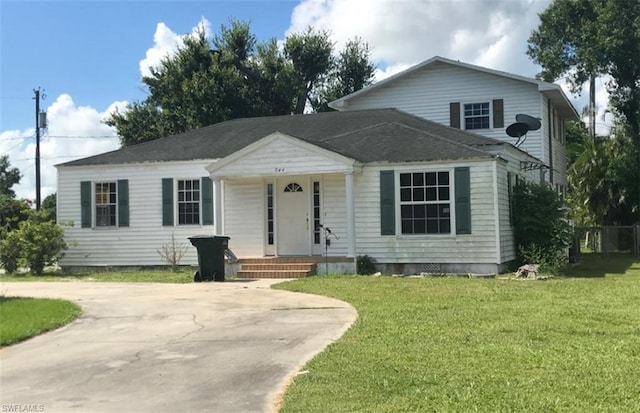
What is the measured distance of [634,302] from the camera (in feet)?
34.5

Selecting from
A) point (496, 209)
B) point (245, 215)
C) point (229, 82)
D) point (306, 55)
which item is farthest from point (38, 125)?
point (496, 209)

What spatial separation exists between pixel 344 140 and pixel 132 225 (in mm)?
6929

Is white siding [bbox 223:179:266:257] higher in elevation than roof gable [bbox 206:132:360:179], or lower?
lower

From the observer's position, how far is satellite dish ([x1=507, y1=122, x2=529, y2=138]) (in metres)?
20.2

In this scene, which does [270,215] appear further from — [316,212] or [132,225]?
[132,225]

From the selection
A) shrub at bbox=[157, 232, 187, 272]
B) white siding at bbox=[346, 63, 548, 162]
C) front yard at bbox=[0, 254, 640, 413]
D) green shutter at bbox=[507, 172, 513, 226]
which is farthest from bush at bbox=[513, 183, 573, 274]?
shrub at bbox=[157, 232, 187, 272]

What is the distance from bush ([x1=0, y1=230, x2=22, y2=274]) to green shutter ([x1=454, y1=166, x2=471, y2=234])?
42.2ft

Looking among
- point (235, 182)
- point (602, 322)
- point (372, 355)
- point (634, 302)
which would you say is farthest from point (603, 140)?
point (372, 355)

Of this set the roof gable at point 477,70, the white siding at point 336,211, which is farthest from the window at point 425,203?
the roof gable at point 477,70

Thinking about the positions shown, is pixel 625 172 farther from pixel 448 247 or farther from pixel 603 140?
pixel 448 247

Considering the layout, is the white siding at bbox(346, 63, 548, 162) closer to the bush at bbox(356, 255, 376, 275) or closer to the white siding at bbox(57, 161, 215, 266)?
the bush at bbox(356, 255, 376, 275)

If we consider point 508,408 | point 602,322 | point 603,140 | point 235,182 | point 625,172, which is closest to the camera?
point 508,408

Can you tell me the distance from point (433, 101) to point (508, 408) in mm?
19583

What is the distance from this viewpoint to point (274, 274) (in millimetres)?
16484
